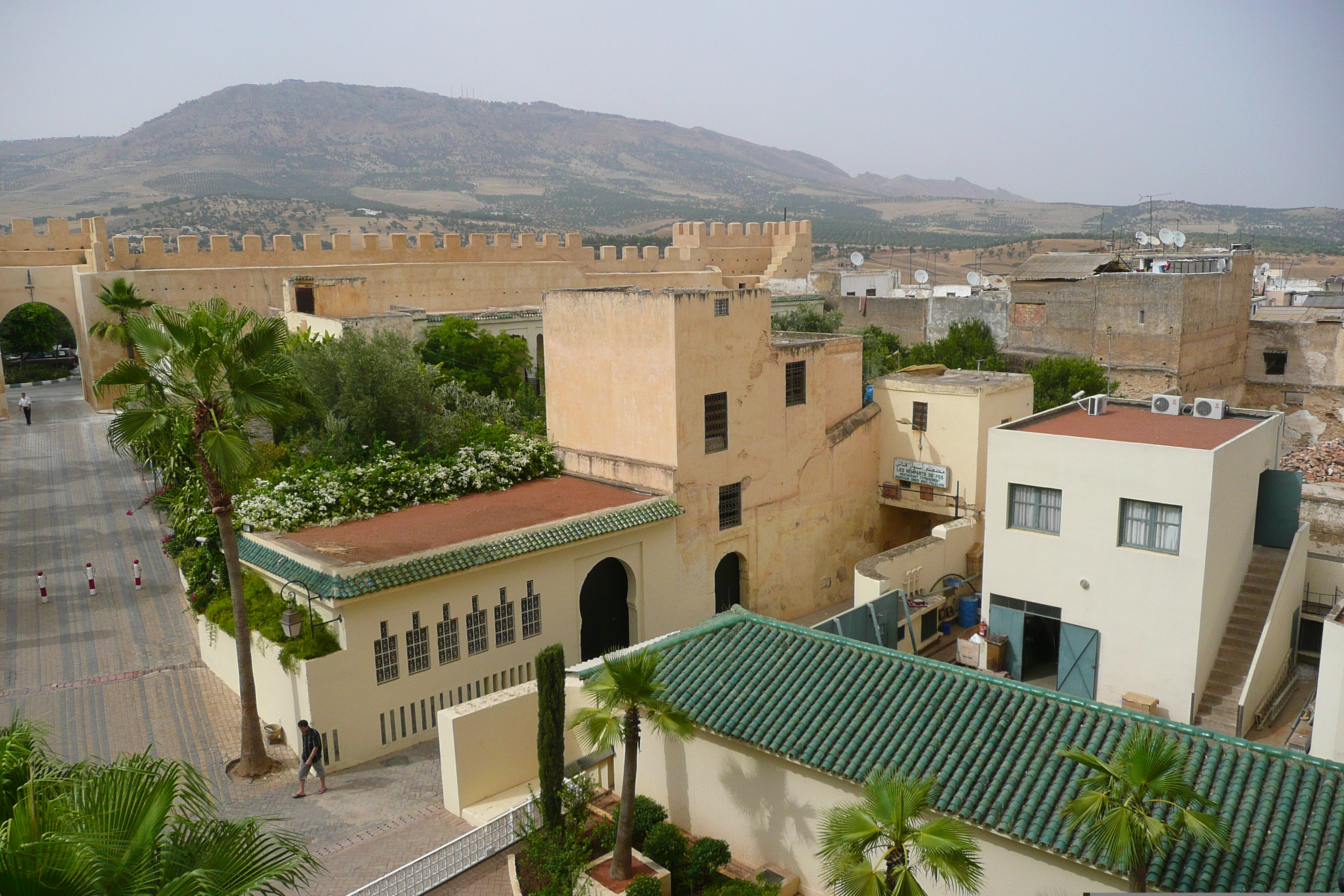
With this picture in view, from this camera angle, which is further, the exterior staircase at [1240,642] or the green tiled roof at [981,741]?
the exterior staircase at [1240,642]

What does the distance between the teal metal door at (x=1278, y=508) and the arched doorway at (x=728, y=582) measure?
934cm

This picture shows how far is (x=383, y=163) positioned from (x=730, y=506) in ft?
482

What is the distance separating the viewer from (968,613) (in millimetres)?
18875

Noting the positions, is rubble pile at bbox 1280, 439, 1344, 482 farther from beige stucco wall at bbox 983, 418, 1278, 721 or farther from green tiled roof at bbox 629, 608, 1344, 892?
green tiled roof at bbox 629, 608, 1344, 892

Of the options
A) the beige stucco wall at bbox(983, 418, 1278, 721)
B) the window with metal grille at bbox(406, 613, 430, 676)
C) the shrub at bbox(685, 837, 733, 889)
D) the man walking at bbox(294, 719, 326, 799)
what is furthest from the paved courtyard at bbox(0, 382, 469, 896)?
the beige stucco wall at bbox(983, 418, 1278, 721)

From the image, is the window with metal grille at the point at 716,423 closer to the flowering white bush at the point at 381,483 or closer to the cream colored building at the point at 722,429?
the cream colored building at the point at 722,429

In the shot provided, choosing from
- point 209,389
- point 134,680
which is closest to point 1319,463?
point 209,389

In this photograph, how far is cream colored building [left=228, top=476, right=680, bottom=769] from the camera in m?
13.6

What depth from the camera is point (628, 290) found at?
1903 cm

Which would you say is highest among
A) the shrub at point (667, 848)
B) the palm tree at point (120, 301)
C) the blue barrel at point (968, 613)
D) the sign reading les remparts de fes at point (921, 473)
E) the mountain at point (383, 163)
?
the mountain at point (383, 163)

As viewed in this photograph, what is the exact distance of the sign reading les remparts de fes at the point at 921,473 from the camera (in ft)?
72.4

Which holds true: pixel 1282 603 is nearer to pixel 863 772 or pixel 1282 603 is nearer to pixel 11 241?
pixel 863 772

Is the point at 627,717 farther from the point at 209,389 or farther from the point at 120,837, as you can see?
the point at 209,389

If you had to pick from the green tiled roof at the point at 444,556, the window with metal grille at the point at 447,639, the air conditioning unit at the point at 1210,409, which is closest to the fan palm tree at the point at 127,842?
the green tiled roof at the point at 444,556
